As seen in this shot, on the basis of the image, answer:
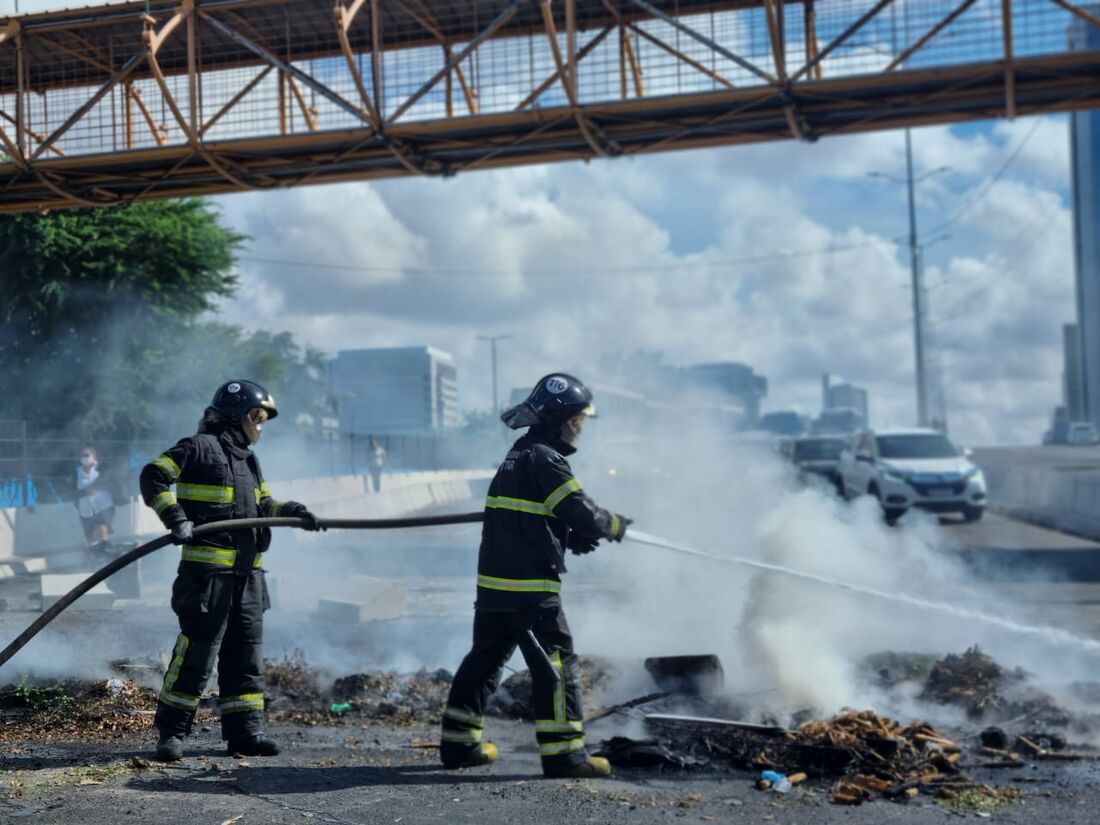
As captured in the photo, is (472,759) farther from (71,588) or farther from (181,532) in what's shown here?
(71,588)

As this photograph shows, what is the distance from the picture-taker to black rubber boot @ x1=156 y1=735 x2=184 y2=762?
5.07 meters

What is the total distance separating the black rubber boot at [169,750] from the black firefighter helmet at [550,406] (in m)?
2.15

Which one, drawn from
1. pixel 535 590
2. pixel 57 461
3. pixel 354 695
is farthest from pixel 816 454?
pixel 535 590

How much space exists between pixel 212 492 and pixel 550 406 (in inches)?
67.2

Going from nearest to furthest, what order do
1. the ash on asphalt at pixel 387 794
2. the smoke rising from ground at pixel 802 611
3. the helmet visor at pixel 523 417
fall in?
the ash on asphalt at pixel 387 794 → the helmet visor at pixel 523 417 → the smoke rising from ground at pixel 802 611

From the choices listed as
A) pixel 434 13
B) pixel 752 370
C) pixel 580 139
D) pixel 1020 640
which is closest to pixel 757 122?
pixel 580 139

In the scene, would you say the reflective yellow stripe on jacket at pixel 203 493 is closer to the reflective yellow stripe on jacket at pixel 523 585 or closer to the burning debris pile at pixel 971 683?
the reflective yellow stripe on jacket at pixel 523 585

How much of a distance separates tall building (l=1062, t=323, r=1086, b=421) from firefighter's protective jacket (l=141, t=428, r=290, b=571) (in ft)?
372

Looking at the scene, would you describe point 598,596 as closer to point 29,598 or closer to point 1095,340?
point 29,598

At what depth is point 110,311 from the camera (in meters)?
20.7

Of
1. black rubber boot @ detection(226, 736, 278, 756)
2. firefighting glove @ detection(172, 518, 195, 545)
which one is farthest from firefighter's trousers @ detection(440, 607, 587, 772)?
firefighting glove @ detection(172, 518, 195, 545)

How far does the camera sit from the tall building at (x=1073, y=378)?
109125 millimetres

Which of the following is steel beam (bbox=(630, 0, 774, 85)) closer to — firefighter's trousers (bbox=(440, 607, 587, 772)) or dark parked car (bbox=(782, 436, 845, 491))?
firefighter's trousers (bbox=(440, 607, 587, 772))

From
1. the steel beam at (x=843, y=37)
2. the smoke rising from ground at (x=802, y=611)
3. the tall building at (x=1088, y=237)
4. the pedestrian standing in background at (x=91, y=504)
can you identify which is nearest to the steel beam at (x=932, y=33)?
the steel beam at (x=843, y=37)
